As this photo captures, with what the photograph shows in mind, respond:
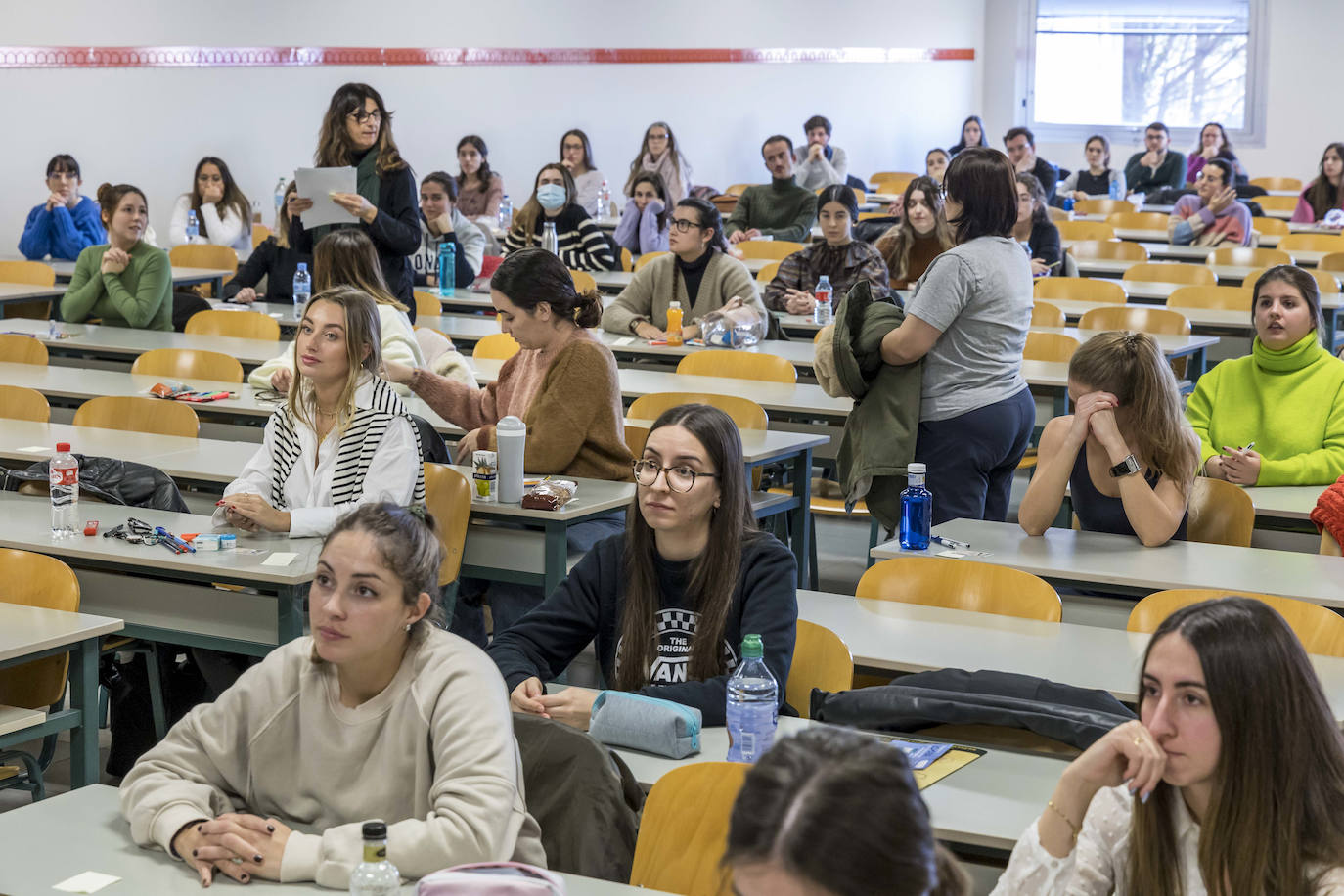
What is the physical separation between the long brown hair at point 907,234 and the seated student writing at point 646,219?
2.71 metres

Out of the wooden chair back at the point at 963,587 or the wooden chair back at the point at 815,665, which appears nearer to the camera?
the wooden chair back at the point at 815,665

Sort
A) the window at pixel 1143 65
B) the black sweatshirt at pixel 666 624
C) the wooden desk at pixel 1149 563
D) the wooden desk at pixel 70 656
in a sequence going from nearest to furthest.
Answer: the black sweatshirt at pixel 666 624 < the wooden desk at pixel 70 656 < the wooden desk at pixel 1149 563 < the window at pixel 1143 65

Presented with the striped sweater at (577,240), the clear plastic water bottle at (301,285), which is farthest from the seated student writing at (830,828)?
the striped sweater at (577,240)

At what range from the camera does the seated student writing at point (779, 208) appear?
1041 cm

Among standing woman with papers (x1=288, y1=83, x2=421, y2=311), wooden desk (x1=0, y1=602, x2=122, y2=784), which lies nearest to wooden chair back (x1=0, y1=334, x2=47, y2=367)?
standing woman with papers (x1=288, y1=83, x2=421, y2=311)

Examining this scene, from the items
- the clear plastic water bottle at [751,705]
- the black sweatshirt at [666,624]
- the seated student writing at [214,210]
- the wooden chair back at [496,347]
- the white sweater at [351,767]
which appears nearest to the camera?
the white sweater at [351,767]

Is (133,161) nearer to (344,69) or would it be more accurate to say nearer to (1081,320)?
(344,69)

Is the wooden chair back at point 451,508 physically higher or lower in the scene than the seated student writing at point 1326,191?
lower

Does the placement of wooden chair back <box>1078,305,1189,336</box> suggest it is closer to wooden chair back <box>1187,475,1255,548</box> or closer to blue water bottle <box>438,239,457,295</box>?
wooden chair back <box>1187,475,1255,548</box>

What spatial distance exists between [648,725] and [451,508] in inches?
64.3

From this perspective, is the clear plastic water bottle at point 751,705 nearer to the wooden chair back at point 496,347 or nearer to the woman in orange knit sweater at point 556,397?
the woman in orange knit sweater at point 556,397

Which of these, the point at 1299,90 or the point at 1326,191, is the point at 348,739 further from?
the point at 1299,90

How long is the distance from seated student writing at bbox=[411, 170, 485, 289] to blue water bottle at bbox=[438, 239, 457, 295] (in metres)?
0.07

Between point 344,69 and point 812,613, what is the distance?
8685 millimetres
